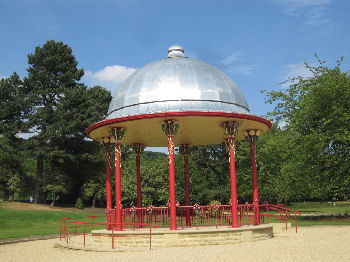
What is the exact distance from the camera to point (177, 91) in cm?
1742

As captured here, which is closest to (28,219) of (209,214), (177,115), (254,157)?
(209,214)

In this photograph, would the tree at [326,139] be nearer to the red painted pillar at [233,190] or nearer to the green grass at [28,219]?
the red painted pillar at [233,190]

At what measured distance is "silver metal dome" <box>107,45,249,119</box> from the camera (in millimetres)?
17203

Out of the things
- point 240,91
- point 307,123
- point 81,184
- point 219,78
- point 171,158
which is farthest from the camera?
point 81,184

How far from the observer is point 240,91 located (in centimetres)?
1991

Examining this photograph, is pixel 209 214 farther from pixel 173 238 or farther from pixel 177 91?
pixel 177 91

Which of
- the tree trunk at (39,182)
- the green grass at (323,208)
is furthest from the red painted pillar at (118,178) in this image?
the tree trunk at (39,182)

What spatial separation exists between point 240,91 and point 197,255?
9.71 metres

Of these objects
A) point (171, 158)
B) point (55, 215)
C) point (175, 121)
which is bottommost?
point (55, 215)

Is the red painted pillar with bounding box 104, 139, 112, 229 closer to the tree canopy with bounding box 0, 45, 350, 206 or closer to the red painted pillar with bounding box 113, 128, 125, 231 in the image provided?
the red painted pillar with bounding box 113, 128, 125, 231

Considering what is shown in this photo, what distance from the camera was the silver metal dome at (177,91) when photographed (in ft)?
56.4

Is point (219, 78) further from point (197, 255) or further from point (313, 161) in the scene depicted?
point (313, 161)

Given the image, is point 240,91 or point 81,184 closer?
point 240,91

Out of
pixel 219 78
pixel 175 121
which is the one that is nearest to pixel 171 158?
pixel 175 121
